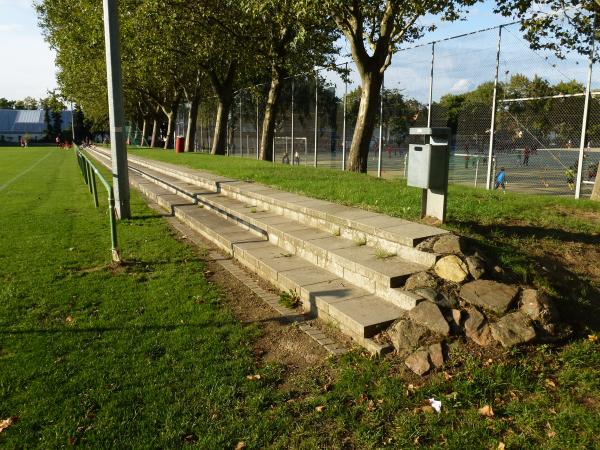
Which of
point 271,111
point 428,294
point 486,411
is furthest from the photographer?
point 271,111

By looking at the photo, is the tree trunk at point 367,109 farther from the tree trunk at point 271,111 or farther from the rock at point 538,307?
the rock at point 538,307

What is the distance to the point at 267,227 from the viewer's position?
726cm

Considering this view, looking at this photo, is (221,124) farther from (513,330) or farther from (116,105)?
(513,330)

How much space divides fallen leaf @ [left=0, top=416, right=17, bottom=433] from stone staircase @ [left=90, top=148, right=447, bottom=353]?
8.52 ft

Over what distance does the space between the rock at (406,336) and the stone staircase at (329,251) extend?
0.11 metres

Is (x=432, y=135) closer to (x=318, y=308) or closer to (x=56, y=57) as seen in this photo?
(x=318, y=308)

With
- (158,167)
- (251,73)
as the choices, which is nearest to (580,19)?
(158,167)

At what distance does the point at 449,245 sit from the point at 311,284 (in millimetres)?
1489

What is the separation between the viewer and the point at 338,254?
543 centimetres

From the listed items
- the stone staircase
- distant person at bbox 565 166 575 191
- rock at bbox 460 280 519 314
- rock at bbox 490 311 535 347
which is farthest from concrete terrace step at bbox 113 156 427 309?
distant person at bbox 565 166 575 191

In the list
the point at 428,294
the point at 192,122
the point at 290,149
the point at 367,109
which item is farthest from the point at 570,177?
the point at 192,122

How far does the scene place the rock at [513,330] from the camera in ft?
12.1

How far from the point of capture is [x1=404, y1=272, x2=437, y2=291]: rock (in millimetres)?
4327

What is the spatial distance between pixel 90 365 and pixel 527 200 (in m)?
6.67
